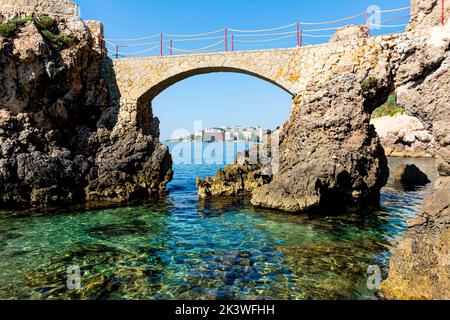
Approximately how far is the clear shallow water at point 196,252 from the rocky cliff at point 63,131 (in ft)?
8.75

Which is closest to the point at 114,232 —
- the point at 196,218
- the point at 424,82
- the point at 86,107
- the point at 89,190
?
the point at 196,218

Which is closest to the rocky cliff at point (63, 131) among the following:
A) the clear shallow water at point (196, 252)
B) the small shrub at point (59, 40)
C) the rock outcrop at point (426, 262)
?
the small shrub at point (59, 40)

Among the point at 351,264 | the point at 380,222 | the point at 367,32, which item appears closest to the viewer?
the point at 351,264

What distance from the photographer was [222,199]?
18.8 metres

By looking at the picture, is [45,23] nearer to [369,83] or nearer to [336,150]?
[336,150]

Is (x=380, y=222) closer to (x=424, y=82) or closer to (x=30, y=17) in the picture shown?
(x=424, y=82)

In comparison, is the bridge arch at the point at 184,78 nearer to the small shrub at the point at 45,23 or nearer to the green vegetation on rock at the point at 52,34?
the green vegetation on rock at the point at 52,34

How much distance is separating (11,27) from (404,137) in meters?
46.9

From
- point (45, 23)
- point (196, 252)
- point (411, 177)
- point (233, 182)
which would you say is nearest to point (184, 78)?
point (233, 182)

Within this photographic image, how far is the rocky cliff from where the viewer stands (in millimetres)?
17141

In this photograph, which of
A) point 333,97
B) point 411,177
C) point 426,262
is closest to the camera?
point 426,262

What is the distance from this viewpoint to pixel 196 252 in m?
10.5

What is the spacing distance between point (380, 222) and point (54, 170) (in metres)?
15.9

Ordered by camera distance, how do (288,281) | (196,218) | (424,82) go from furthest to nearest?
(196,218) < (424,82) < (288,281)
